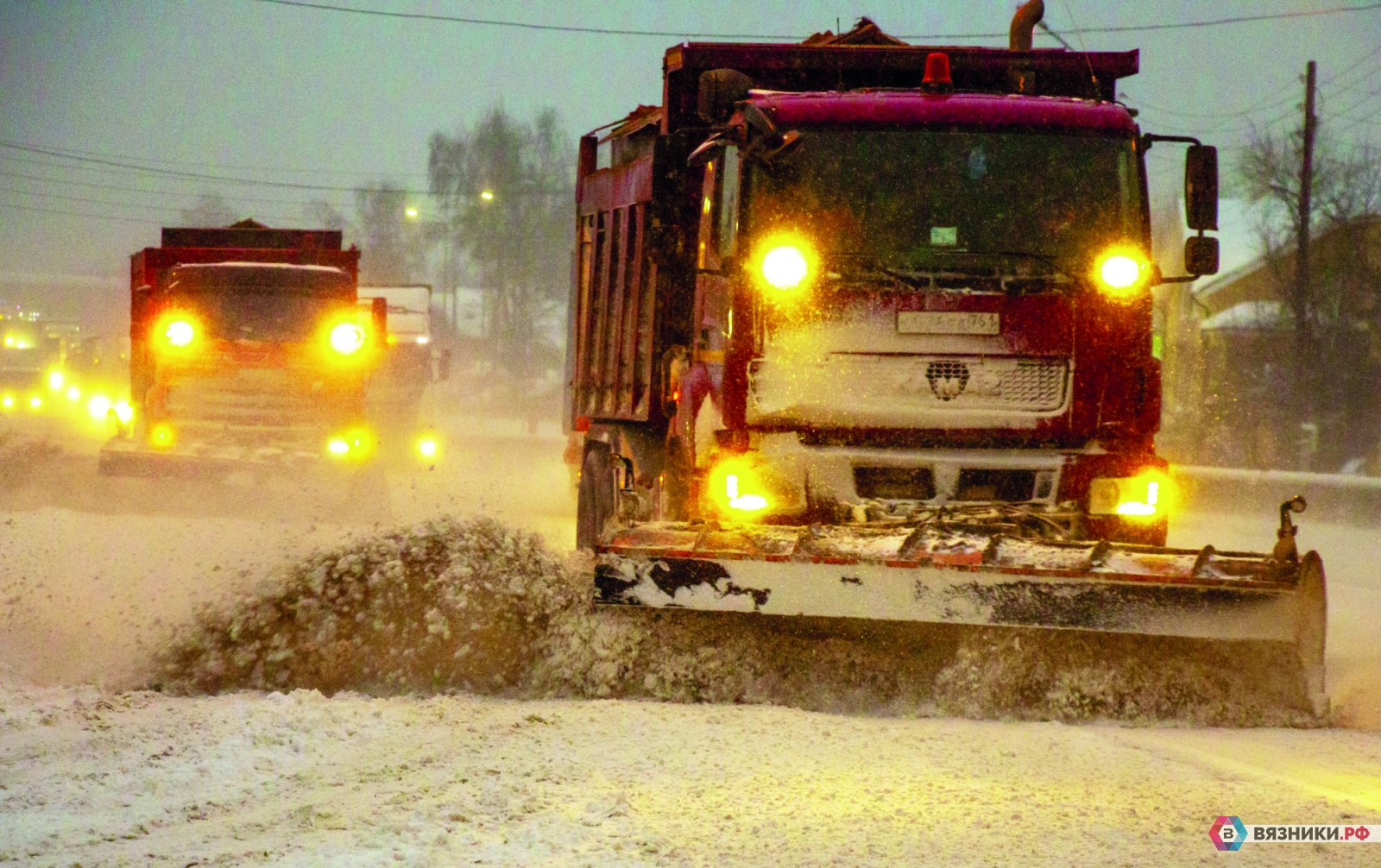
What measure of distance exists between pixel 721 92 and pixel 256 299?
355 inches

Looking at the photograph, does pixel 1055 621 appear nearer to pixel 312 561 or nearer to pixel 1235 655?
pixel 1235 655

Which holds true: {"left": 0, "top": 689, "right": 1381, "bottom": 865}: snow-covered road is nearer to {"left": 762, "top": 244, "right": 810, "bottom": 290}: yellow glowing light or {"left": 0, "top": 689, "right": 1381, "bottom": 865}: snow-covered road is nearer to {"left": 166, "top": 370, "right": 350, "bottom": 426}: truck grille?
{"left": 762, "top": 244, "right": 810, "bottom": 290}: yellow glowing light

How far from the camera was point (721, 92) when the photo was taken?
337 inches

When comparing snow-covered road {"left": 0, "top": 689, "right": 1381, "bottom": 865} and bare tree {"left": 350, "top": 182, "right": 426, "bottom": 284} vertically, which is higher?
bare tree {"left": 350, "top": 182, "right": 426, "bottom": 284}

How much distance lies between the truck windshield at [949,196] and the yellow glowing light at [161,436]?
1014cm

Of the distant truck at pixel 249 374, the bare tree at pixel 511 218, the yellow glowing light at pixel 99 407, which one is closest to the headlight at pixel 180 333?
the distant truck at pixel 249 374

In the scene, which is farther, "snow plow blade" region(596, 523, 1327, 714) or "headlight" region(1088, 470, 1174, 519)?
"headlight" region(1088, 470, 1174, 519)

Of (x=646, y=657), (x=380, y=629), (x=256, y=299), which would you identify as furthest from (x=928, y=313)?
(x=256, y=299)

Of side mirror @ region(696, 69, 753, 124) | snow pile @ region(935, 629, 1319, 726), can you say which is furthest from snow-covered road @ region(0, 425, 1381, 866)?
side mirror @ region(696, 69, 753, 124)

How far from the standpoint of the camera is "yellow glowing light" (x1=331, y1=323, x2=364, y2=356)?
16.6 metres

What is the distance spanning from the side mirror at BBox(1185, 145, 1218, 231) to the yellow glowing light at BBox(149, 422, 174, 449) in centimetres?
1115

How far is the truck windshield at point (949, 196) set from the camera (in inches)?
303

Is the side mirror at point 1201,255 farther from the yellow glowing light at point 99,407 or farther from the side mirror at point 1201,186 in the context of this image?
the yellow glowing light at point 99,407

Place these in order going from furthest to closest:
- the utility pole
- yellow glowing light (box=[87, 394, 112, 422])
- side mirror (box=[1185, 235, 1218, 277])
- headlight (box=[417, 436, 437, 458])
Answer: the utility pole
yellow glowing light (box=[87, 394, 112, 422])
headlight (box=[417, 436, 437, 458])
side mirror (box=[1185, 235, 1218, 277])
